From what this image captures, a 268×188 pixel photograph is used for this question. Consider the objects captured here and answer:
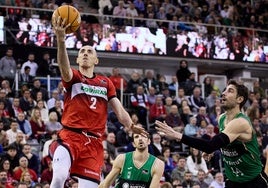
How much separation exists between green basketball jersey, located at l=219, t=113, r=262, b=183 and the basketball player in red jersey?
1.28 metres

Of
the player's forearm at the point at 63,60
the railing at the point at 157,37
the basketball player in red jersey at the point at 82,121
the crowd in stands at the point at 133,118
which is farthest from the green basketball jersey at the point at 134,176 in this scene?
the railing at the point at 157,37

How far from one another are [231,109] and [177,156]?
9.85 meters

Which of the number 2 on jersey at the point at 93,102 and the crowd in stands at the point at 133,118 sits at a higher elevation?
the number 2 on jersey at the point at 93,102

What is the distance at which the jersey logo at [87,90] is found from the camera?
993cm

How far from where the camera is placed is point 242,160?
32.8 feet

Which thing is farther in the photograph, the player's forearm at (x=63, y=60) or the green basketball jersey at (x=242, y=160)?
the green basketball jersey at (x=242, y=160)

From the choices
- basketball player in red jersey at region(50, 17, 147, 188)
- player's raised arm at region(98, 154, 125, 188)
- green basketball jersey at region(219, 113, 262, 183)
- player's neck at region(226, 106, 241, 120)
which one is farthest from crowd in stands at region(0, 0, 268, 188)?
basketball player in red jersey at region(50, 17, 147, 188)

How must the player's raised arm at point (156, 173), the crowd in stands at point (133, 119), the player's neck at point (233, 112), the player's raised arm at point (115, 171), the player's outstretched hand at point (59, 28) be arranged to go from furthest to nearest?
the crowd in stands at point (133, 119)
the player's raised arm at point (115, 171)
the player's raised arm at point (156, 173)
the player's neck at point (233, 112)
the player's outstretched hand at point (59, 28)

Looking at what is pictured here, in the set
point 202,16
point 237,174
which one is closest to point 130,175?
point 237,174

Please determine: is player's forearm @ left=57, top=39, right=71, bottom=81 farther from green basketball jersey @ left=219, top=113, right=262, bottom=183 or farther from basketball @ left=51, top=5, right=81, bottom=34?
green basketball jersey @ left=219, top=113, right=262, bottom=183

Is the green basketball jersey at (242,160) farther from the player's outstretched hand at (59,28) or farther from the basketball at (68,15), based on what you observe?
the player's outstretched hand at (59,28)

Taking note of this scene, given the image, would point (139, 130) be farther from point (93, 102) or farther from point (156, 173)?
point (156, 173)

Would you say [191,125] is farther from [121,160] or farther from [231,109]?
[231,109]

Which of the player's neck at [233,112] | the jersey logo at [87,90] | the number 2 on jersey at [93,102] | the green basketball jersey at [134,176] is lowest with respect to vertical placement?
the green basketball jersey at [134,176]
